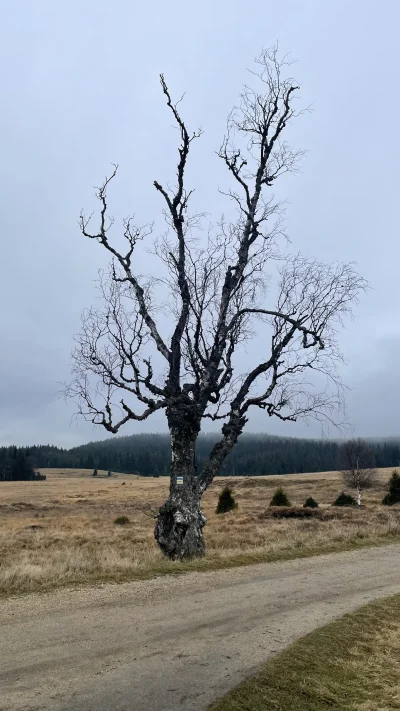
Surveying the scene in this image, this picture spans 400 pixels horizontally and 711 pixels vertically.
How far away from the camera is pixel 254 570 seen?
11969 millimetres

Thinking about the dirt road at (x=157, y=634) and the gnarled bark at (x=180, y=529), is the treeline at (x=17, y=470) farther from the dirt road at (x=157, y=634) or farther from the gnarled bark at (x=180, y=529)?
the dirt road at (x=157, y=634)

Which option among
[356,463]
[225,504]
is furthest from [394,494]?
[225,504]

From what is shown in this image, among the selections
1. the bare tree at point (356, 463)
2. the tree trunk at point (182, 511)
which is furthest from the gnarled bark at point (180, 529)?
the bare tree at point (356, 463)

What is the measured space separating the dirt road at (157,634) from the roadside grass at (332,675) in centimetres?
21

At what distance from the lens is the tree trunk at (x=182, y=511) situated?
13312mm

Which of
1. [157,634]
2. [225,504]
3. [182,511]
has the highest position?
[182,511]

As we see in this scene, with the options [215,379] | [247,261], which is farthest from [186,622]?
[247,261]

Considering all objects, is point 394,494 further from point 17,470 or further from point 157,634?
point 17,470

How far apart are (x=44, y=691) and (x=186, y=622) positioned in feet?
9.48

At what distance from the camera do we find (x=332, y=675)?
6109 millimetres

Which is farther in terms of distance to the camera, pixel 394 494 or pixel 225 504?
pixel 225 504

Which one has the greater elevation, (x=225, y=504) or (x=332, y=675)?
(x=332, y=675)

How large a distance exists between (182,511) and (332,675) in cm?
781

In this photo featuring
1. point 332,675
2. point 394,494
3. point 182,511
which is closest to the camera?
point 332,675
